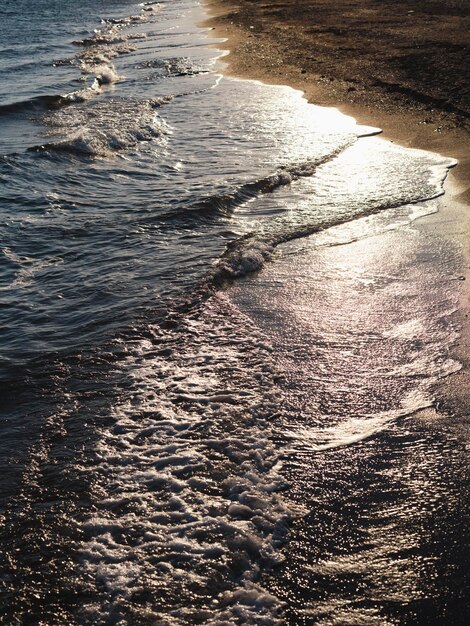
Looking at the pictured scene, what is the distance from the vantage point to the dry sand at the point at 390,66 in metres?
8.55

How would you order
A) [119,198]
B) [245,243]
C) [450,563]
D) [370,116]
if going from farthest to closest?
[370,116]
[119,198]
[245,243]
[450,563]

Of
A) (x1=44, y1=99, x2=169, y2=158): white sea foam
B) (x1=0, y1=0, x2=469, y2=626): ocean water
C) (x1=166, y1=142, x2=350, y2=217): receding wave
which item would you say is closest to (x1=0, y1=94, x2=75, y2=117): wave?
(x1=44, y1=99, x2=169, y2=158): white sea foam

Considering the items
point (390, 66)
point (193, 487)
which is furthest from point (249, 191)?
point (390, 66)

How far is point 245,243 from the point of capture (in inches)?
303

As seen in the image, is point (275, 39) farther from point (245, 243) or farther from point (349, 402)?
point (349, 402)

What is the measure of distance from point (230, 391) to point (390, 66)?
1188cm

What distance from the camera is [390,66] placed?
49.4 ft

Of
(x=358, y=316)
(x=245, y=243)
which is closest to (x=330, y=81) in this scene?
(x=245, y=243)

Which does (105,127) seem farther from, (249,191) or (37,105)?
(249,191)

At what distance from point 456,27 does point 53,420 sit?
16.6 metres

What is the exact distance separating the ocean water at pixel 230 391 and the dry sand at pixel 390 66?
34cm

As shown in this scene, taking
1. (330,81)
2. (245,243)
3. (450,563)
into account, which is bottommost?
(450,563)

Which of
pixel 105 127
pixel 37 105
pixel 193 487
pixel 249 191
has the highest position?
pixel 37 105

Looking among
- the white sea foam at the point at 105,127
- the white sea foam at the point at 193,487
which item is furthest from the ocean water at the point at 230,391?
the white sea foam at the point at 105,127
